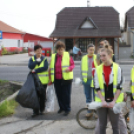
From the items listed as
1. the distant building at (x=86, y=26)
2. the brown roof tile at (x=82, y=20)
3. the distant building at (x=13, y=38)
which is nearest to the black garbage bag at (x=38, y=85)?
the distant building at (x=86, y=26)

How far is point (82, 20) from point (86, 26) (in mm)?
1219

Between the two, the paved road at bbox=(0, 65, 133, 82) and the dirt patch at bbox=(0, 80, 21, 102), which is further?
the paved road at bbox=(0, 65, 133, 82)

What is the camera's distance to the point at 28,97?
605 cm

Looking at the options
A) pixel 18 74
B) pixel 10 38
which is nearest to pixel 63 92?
pixel 18 74

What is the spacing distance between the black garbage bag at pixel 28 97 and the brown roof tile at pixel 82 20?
21845 millimetres

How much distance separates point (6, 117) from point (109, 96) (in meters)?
3.15

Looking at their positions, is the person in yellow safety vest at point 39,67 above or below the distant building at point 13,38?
below

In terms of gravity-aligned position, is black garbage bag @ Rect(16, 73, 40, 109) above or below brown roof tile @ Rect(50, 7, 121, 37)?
below

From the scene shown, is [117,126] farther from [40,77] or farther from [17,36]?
[17,36]

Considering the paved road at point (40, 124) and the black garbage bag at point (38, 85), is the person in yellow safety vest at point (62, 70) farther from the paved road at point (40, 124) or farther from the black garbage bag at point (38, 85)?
the paved road at point (40, 124)

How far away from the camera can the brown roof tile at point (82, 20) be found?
2808 cm

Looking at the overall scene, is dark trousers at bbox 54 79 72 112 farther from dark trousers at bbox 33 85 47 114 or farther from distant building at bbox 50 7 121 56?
distant building at bbox 50 7 121 56

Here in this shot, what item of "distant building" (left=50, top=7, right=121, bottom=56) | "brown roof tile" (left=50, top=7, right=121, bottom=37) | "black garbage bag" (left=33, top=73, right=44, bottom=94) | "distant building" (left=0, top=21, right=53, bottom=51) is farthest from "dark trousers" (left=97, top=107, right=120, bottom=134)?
"distant building" (left=0, top=21, right=53, bottom=51)

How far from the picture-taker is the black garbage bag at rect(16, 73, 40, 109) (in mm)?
6039
